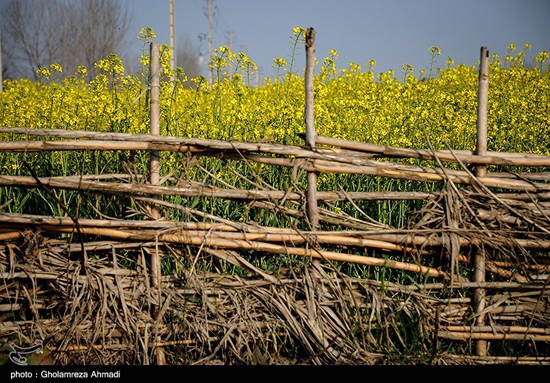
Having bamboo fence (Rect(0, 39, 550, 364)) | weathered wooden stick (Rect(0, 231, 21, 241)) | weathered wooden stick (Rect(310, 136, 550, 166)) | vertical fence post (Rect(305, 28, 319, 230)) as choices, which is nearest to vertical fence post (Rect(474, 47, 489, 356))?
bamboo fence (Rect(0, 39, 550, 364))

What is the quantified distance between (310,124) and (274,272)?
2.99ft

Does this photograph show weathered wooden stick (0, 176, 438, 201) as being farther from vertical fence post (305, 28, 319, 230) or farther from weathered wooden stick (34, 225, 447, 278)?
weathered wooden stick (34, 225, 447, 278)

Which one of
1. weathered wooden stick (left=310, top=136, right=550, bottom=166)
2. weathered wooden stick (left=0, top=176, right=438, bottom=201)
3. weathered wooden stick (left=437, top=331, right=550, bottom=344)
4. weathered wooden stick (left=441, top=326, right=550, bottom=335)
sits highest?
weathered wooden stick (left=310, top=136, right=550, bottom=166)

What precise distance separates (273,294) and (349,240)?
1.80 feet

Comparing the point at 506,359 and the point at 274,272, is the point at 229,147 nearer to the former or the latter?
the point at 274,272

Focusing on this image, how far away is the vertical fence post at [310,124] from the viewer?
2717 mm

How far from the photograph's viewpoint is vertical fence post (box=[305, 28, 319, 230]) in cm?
272

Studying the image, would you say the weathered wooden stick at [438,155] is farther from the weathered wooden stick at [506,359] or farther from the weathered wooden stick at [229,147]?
the weathered wooden stick at [506,359]

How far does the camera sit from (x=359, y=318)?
2.58m

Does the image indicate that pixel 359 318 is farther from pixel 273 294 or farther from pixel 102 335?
pixel 102 335

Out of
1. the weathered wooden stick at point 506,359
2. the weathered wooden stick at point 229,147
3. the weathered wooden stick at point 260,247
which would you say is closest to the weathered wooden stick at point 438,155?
the weathered wooden stick at point 229,147

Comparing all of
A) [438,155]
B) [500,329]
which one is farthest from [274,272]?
[500,329]

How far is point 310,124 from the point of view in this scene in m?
2.75

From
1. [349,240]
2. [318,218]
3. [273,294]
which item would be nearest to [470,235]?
[349,240]
